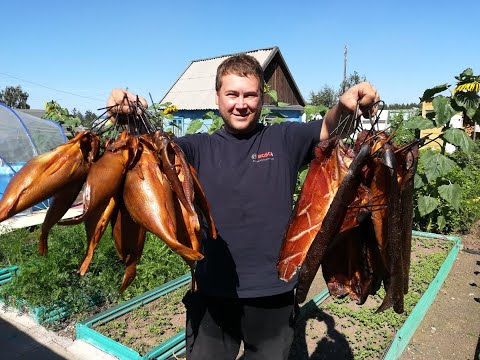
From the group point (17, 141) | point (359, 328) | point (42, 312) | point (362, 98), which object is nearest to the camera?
point (362, 98)

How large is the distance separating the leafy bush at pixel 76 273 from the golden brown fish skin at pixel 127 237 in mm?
3586

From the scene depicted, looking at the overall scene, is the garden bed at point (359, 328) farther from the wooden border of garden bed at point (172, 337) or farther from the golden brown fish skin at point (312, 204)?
the golden brown fish skin at point (312, 204)

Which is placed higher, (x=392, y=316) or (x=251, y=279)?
(x=251, y=279)

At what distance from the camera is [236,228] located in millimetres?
2385

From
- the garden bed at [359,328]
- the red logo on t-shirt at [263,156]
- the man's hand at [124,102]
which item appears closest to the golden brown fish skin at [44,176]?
the man's hand at [124,102]

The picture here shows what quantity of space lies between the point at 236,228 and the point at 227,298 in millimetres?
438

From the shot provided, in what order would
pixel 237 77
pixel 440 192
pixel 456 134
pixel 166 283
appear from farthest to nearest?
pixel 440 192, pixel 456 134, pixel 166 283, pixel 237 77

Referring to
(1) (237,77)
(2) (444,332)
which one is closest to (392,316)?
(2) (444,332)

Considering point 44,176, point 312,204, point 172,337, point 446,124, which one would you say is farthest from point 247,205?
point 446,124

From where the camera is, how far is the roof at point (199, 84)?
21.4m

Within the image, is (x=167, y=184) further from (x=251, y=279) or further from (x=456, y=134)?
(x=456, y=134)

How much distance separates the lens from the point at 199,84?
918 inches

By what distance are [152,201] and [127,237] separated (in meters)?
0.36

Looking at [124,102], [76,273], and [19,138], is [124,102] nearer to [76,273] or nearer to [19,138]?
[76,273]
